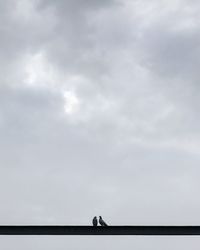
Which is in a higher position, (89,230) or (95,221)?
(95,221)

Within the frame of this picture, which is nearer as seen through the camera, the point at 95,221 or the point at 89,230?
the point at 89,230

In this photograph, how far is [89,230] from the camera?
2729 inches

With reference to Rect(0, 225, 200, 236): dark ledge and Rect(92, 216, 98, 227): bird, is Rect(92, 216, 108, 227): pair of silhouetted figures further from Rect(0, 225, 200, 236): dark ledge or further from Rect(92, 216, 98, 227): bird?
Rect(0, 225, 200, 236): dark ledge

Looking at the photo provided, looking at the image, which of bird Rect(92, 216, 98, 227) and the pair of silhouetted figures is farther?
bird Rect(92, 216, 98, 227)

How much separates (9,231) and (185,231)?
923 centimetres

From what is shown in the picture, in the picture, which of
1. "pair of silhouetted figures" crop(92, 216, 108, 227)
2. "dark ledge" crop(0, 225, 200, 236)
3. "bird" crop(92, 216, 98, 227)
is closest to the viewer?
"dark ledge" crop(0, 225, 200, 236)

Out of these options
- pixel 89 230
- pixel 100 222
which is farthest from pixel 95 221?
pixel 89 230

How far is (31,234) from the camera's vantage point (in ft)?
229

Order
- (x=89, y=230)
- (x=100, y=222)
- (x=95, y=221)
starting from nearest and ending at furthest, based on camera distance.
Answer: (x=89, y=230)
(x=100, y=222)
(x=95, y=221)

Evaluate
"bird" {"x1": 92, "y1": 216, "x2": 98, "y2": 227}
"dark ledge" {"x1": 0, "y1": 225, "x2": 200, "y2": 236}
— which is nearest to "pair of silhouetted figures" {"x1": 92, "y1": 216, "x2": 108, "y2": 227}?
"bird" {"x1": 92, "y1": 216, "x2": 98, "y2": 227}

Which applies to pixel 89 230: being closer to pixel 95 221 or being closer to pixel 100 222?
pixel 100 222

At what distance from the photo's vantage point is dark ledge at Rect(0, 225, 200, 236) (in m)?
69.2

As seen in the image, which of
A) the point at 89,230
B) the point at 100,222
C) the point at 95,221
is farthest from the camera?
the point at 95,221

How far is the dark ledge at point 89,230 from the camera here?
69.2 meters
